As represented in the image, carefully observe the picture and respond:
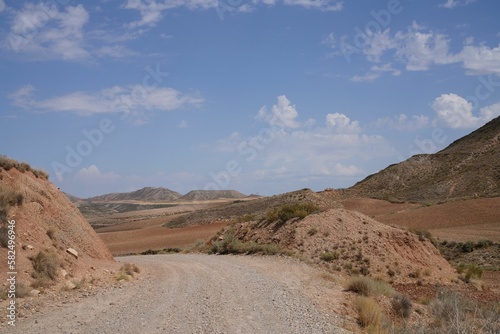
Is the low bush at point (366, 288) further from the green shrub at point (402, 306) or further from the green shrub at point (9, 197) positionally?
the green shrub at point (9, 197)

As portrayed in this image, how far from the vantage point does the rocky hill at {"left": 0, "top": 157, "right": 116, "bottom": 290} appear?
1359 cm

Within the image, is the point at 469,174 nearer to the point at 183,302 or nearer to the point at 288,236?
the point at 288,236

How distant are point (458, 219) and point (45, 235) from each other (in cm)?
4296

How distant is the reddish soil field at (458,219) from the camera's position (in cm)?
3847

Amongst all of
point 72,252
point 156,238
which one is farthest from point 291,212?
point 156,238

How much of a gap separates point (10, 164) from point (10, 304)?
7580 mm

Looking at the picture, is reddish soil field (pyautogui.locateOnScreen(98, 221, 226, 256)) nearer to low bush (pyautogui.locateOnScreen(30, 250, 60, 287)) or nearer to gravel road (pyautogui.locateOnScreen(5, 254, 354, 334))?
gravel road (pyautogui.locateOnScreen(5, 254, 354, 334))

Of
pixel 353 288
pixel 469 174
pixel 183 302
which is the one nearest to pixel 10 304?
pixel 183 302

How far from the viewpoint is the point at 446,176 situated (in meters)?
76.6

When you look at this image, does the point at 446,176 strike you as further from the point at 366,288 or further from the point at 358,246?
the point at 366,288

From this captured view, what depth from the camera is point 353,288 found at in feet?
47.6

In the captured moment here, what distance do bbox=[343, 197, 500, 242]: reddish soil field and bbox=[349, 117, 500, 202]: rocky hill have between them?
26.0 ft

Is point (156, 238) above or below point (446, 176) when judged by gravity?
below

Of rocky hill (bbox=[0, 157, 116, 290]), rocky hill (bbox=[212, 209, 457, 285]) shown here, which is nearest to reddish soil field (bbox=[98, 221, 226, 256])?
rocky hill (bbox=[212, 209, 457, 285])
